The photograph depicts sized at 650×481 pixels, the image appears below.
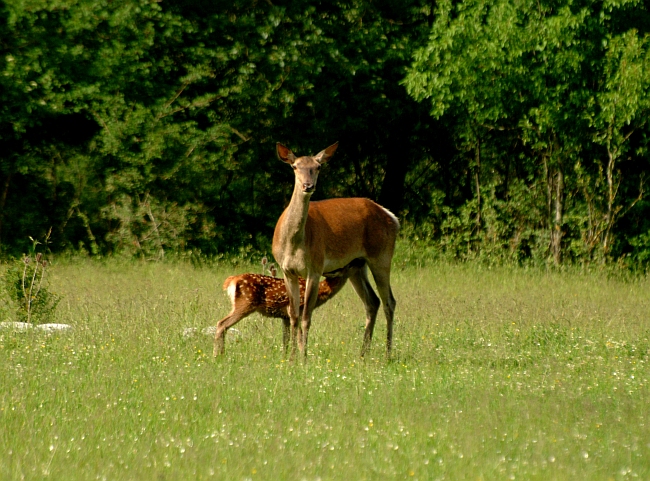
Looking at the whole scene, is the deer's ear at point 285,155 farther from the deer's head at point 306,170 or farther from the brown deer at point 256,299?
the brown deer at point 256,299

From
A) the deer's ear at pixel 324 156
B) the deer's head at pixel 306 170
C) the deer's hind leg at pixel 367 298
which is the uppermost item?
the deer's ear at pixel 324 156

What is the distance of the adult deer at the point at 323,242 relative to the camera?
9844 millimetres

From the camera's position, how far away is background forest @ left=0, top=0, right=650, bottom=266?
56.3 feet

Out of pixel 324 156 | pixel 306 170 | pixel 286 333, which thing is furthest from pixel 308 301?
pixel 324 156

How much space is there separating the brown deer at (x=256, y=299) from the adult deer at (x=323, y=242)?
21 cm

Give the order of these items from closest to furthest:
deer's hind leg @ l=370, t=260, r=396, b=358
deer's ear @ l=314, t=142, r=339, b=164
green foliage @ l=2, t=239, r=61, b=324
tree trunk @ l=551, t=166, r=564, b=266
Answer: deer's ear @ l=314, t=142, r=339, b=164, deer's hind leg @ l=370, t=260, r=396, b=358, green foliage @ l=2, t=239, r=61, b=324, tree trunk @ l=551, t=166, r=564, b=266

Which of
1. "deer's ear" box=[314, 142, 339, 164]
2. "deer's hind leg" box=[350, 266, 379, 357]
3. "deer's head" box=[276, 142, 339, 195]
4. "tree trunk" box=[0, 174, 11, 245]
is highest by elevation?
"deer's ear" box=[314, 142, 339, 164]

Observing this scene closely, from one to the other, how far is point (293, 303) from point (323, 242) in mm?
648

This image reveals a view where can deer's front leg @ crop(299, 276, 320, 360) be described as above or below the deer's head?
below

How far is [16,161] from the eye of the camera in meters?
19.1

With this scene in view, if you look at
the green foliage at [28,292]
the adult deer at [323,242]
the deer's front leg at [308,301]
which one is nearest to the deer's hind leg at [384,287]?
the adult deer at [323,242]

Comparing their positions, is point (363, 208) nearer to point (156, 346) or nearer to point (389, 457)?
point (156, 346)

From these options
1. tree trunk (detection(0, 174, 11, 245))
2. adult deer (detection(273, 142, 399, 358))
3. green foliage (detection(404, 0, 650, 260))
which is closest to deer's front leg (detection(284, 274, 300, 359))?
adult deer (detection(273, 142, 399, 358))

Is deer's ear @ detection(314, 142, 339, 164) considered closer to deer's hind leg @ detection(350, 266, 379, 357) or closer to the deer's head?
the deer's head
